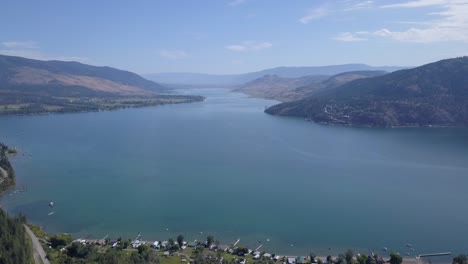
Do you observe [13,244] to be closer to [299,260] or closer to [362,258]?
[299,260]

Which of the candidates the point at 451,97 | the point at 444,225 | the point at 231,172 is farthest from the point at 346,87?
the point at 444,225

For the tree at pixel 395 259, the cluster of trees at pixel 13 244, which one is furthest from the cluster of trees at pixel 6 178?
the tree at pixel 395 259

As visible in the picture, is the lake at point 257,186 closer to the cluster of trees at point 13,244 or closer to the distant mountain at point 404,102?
the cluster of trees at point 13,244

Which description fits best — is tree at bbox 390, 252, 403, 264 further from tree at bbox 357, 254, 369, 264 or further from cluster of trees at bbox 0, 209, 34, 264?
cluster of trees at bbox 0, 209, 34, 264

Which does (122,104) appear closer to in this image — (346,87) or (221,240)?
(346,87)

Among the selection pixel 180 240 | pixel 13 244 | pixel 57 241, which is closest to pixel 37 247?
pixel 57 241
